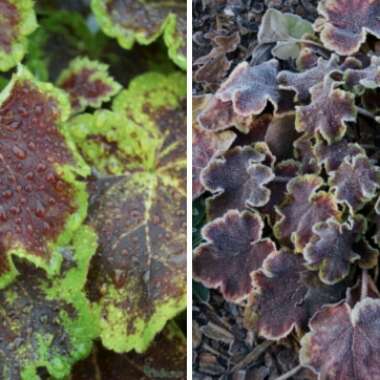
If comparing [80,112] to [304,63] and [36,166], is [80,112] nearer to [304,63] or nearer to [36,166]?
[36,166]

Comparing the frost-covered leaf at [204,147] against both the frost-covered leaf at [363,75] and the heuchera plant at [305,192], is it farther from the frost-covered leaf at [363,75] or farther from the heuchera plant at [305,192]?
the frost-covered leaf at [363,75]

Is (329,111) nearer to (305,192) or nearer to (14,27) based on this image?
(305,192)

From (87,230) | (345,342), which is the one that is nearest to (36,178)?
(87,230)

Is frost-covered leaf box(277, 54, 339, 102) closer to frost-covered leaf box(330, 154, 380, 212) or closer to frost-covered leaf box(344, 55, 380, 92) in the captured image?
frost-covered leaf box(344, 55, 380, 92)

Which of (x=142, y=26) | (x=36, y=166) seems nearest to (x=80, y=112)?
(x=142, y=26)

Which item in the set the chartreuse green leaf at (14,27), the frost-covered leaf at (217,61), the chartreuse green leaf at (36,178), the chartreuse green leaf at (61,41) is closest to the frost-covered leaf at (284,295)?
the chartreuse green leaf at (36,178)

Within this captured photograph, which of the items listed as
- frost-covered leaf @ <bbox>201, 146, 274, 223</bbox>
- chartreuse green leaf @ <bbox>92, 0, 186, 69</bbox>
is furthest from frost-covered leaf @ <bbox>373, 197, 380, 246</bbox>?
chartreuse green leaf @ <bbox>92, 0, 186, 69</bbox>
